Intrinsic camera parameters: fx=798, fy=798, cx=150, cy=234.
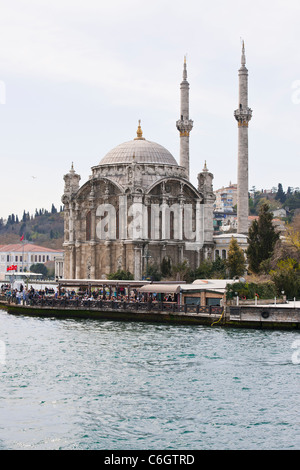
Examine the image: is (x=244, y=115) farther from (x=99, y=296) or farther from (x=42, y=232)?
(x=42, y=232)

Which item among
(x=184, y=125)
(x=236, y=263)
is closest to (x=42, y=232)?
(x=184, y=125)

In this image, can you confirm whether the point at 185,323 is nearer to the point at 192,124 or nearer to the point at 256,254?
the point at 256,254

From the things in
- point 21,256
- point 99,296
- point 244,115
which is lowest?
point 99,296

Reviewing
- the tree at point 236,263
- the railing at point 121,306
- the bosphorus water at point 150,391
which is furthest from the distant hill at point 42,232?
the bosphorus water at point 150,391

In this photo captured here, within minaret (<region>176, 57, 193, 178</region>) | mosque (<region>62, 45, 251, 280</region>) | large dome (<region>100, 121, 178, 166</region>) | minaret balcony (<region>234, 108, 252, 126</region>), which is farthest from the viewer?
minaret (<region>176, 57, 193, 178</region>)

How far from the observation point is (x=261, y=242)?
5019cm

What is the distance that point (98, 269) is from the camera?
64.9 m

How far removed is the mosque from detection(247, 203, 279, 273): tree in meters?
12.7

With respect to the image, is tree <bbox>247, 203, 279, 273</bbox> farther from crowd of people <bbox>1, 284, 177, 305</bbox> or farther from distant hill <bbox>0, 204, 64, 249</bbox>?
distant hill <bbox>0, 204, 64, 249</bbox>

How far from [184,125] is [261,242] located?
2264cm

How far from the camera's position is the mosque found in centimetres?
6197

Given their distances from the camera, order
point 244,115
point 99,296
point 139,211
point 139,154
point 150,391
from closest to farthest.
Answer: point 150,391 → point 99,296 → point 139,211 → point 244,115 → point 139,154

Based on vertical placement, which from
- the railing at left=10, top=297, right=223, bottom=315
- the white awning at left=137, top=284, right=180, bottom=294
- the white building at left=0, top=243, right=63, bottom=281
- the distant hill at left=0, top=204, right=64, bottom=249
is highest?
the distant hill at left=0, top=204, right=64, bottom=249

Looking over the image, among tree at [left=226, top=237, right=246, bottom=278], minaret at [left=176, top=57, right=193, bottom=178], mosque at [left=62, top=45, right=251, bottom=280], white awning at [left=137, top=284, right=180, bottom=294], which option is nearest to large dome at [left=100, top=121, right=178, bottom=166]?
mosque at [left=62, top=45, right=251, bottom=280]
